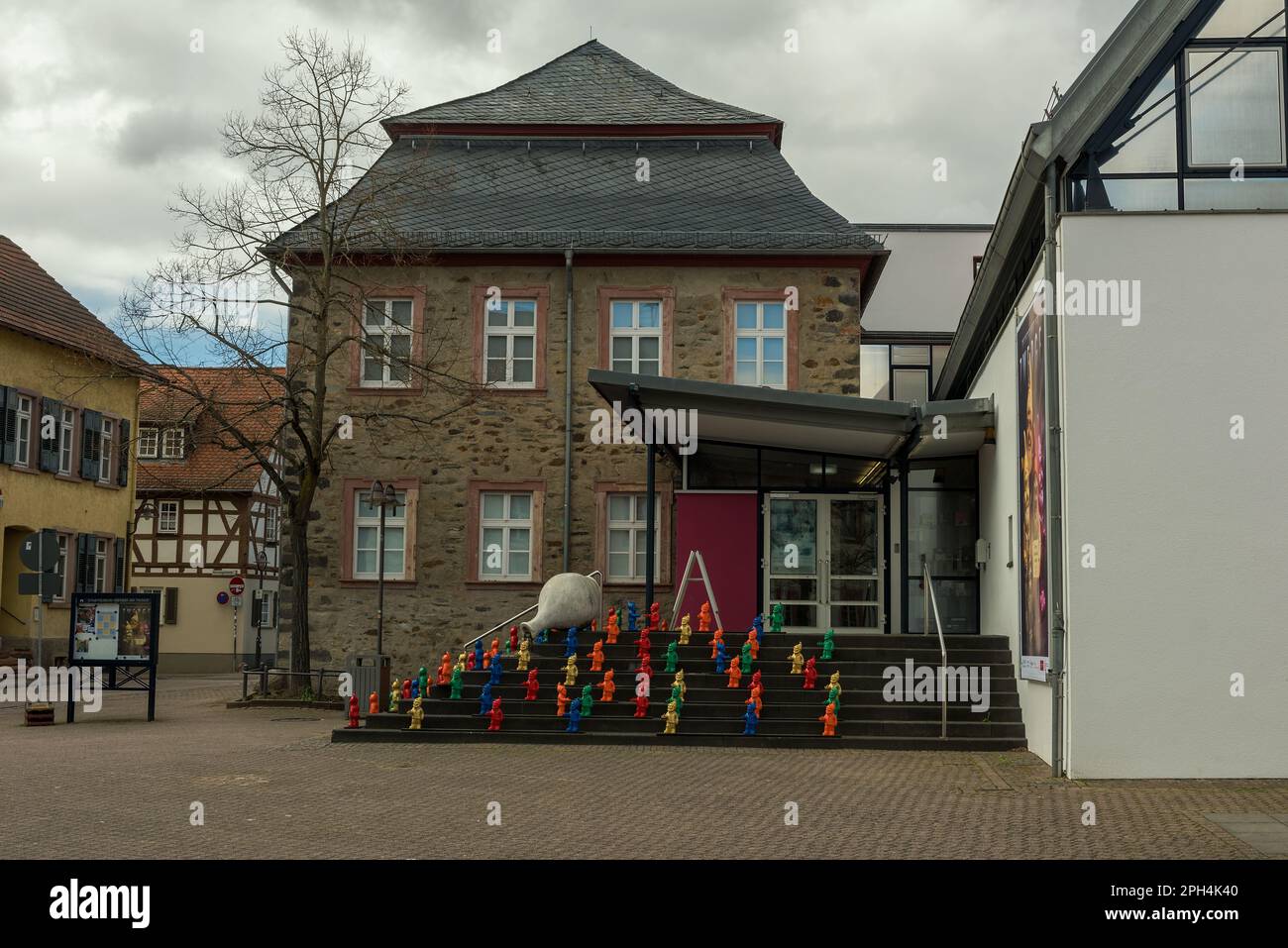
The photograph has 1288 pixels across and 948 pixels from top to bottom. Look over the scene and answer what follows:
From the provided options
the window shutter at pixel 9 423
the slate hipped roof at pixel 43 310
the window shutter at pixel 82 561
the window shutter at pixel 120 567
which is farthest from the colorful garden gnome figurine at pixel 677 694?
the window shutter at pixel 120 567

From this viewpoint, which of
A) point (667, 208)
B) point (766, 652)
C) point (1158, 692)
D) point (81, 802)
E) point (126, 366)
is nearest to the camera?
point (81, 802)

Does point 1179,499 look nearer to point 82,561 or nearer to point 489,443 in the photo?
point 489,443

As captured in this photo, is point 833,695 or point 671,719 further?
point 833,695

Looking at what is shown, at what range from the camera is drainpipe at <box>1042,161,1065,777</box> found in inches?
532

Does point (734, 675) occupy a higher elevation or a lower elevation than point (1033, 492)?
lower

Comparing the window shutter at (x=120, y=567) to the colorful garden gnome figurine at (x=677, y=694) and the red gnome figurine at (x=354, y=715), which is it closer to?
the red gnome figurine at (x=354, y=715)

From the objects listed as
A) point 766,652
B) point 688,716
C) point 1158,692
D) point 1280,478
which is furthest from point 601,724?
point 1280,478

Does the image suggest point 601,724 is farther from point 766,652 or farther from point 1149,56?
point 1149,56

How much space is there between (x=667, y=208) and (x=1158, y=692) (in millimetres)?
14759

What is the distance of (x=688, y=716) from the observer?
1705 cm

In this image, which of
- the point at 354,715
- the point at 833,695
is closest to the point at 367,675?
the point at 354,715

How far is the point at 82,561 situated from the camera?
34.8 meters

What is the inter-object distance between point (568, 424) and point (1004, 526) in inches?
327

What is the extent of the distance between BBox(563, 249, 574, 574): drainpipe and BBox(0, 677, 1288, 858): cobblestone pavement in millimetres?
7653
